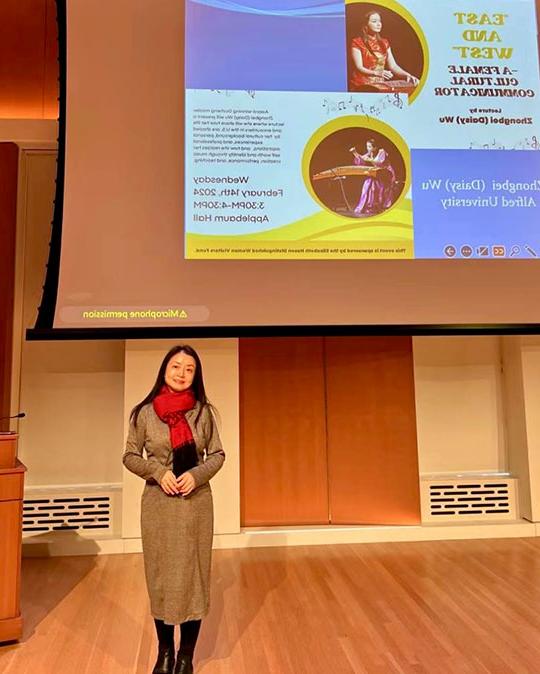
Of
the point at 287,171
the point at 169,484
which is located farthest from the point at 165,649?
the point at 287,171

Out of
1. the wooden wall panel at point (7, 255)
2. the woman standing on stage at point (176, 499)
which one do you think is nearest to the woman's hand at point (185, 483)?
the woman standing on stage at point (176, 499)

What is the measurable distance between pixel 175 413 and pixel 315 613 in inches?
52.0

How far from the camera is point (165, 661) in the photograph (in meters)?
1.80

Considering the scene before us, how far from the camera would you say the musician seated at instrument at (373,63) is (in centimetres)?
285

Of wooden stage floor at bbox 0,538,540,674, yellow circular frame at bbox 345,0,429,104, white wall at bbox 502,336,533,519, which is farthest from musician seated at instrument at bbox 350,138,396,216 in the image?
wooden stage floor at bbox 0,538,540,674

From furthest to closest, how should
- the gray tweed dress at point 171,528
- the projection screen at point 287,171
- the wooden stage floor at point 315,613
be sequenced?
the projection screen at point 287,171, the wooden stage floor at point 315,613, the gray tweed dress at point 171,528

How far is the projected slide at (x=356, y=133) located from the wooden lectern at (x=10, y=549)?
4.35 feet

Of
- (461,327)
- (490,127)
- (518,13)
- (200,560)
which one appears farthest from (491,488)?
(518,13)

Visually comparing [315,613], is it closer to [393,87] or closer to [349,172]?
[349,172]

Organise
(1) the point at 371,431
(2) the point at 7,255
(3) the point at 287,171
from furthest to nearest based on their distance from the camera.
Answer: (1) the point at 371,431 < (2) the point at 7,255 < (3) the point at 287,171

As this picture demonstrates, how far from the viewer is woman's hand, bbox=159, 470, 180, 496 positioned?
1759 millimetres

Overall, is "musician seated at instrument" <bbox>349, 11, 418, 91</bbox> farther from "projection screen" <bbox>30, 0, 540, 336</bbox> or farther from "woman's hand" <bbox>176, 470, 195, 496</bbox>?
"woman's hand" <bbox>176, 470, 195, 496</bbox>

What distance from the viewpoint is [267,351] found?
392 cm

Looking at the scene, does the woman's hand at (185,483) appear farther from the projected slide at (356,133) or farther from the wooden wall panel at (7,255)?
the wooden wall panel at (7,255)
